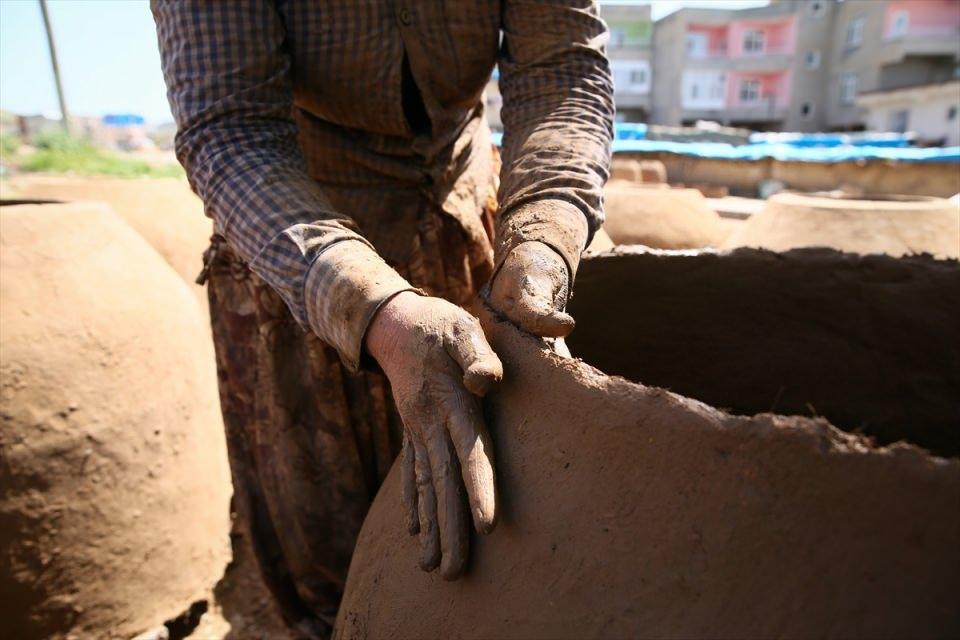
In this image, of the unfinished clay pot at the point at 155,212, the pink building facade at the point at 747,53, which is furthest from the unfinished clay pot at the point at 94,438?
the pink building facade at the point at 747,53

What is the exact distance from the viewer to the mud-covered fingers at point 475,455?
953 mm

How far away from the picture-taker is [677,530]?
80 cm

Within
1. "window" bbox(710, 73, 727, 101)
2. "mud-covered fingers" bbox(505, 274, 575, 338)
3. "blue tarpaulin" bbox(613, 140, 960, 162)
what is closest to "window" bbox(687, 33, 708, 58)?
"window" bbox(710, 73, 727, 101)

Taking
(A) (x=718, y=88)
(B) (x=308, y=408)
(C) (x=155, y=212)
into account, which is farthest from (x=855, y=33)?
(B) (x=308, y=408)

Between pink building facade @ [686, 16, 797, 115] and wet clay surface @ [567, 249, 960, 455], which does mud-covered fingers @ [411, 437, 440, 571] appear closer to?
wet clay surface @ [567, 249, 960, 455]

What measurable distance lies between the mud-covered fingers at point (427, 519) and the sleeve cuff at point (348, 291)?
0.88 feet

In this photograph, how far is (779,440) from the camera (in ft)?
2.40

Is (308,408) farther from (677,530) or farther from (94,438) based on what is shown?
(677,530)

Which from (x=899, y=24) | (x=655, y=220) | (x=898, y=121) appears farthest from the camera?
(x=899, y=24)

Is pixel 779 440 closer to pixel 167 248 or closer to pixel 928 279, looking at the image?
pixel 928 279

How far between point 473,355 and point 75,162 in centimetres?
1122

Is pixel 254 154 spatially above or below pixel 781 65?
below

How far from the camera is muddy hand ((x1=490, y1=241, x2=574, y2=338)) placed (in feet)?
3.56

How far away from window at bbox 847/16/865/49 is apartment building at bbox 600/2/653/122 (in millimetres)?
7406
